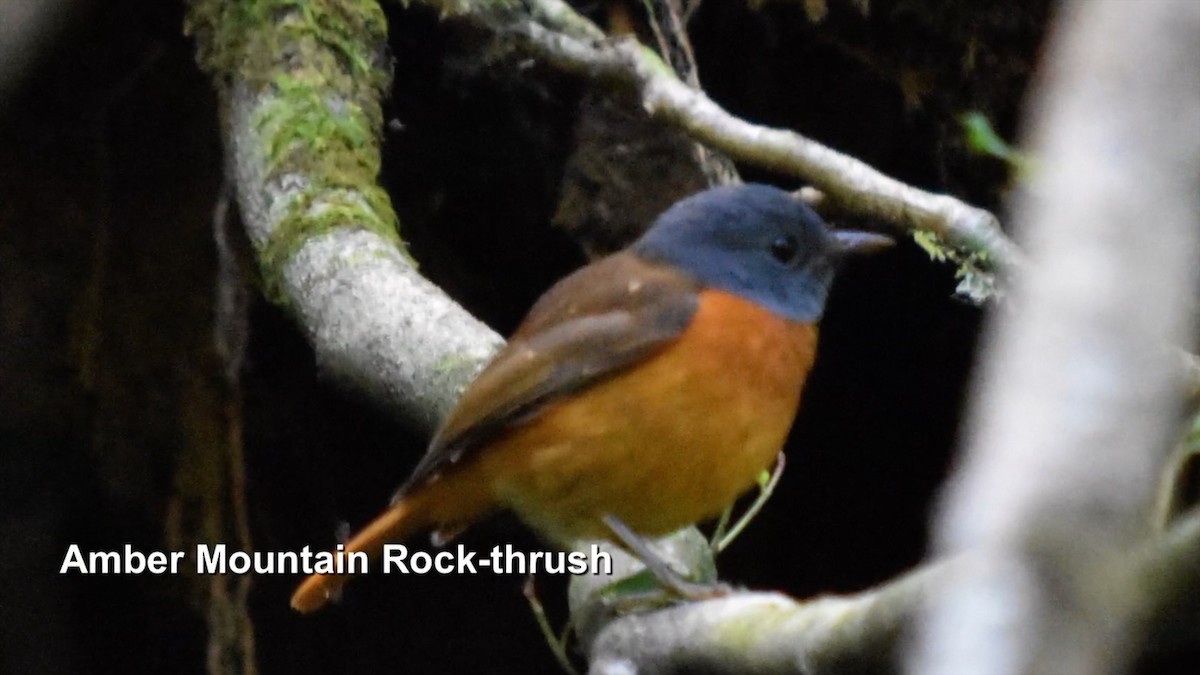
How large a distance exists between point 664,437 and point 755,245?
57 centimetres

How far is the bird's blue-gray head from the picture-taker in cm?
270

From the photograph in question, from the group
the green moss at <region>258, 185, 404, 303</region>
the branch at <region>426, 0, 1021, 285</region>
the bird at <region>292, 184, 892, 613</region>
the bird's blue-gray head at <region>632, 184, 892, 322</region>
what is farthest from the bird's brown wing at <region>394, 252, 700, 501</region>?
the green moss at <region>258, 185, 404, 303</region>

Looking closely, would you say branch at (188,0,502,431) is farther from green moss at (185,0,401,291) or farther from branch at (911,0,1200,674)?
Result: branch at (911,0,1200,674)

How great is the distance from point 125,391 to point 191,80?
93 centimetres

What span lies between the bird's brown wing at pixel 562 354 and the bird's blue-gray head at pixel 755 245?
0.44 ft

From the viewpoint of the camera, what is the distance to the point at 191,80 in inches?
161

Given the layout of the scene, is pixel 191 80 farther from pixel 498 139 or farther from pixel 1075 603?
pixel 1075 603

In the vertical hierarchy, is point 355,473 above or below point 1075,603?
below

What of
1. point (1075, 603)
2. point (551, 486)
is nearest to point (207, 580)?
point (551, 486)

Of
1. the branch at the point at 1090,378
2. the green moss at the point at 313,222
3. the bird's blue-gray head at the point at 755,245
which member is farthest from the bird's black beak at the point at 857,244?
the branch at the point at 1090,378

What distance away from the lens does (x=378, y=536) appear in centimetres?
268

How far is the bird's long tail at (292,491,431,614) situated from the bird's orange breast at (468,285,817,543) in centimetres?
19

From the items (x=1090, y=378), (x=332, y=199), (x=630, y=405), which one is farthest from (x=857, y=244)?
(x=1090, y=378)

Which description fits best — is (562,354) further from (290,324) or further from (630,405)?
(290,324)
